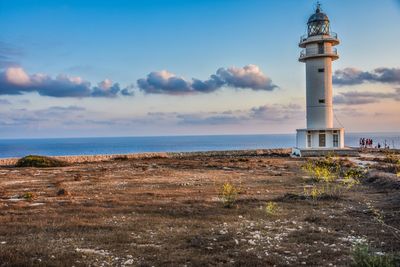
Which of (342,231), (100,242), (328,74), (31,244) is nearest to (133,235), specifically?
(100,242)

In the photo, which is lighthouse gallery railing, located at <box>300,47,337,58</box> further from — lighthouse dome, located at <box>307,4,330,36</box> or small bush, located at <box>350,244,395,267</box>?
small bush, located at <box>350,244,395,267</box>

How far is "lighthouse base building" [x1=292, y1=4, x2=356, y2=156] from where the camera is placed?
169ft

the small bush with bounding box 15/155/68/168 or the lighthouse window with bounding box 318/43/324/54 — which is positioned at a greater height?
the lighthouse window with bounding box 318/43/324/54

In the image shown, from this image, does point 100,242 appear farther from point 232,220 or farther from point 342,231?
point 342,231

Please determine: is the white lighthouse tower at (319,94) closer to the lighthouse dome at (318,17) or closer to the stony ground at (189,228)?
the lighthouse dome at (318,17)

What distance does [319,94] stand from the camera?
171ft

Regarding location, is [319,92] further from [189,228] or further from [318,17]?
[189,228]

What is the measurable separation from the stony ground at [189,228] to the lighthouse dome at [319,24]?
118 ft

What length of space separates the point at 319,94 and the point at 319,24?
31.3 feet

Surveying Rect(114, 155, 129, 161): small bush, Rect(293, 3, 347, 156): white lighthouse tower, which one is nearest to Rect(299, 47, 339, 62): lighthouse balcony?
Rect(293, 3, 347, 156): white lighthouse tower

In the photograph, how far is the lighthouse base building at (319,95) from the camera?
51.6m

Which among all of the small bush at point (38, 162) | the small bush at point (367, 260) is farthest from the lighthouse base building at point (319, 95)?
the small bush at point (367, 260)

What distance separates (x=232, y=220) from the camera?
13930 mm

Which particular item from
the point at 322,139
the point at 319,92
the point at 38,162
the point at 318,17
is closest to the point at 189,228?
the point at 38,162
